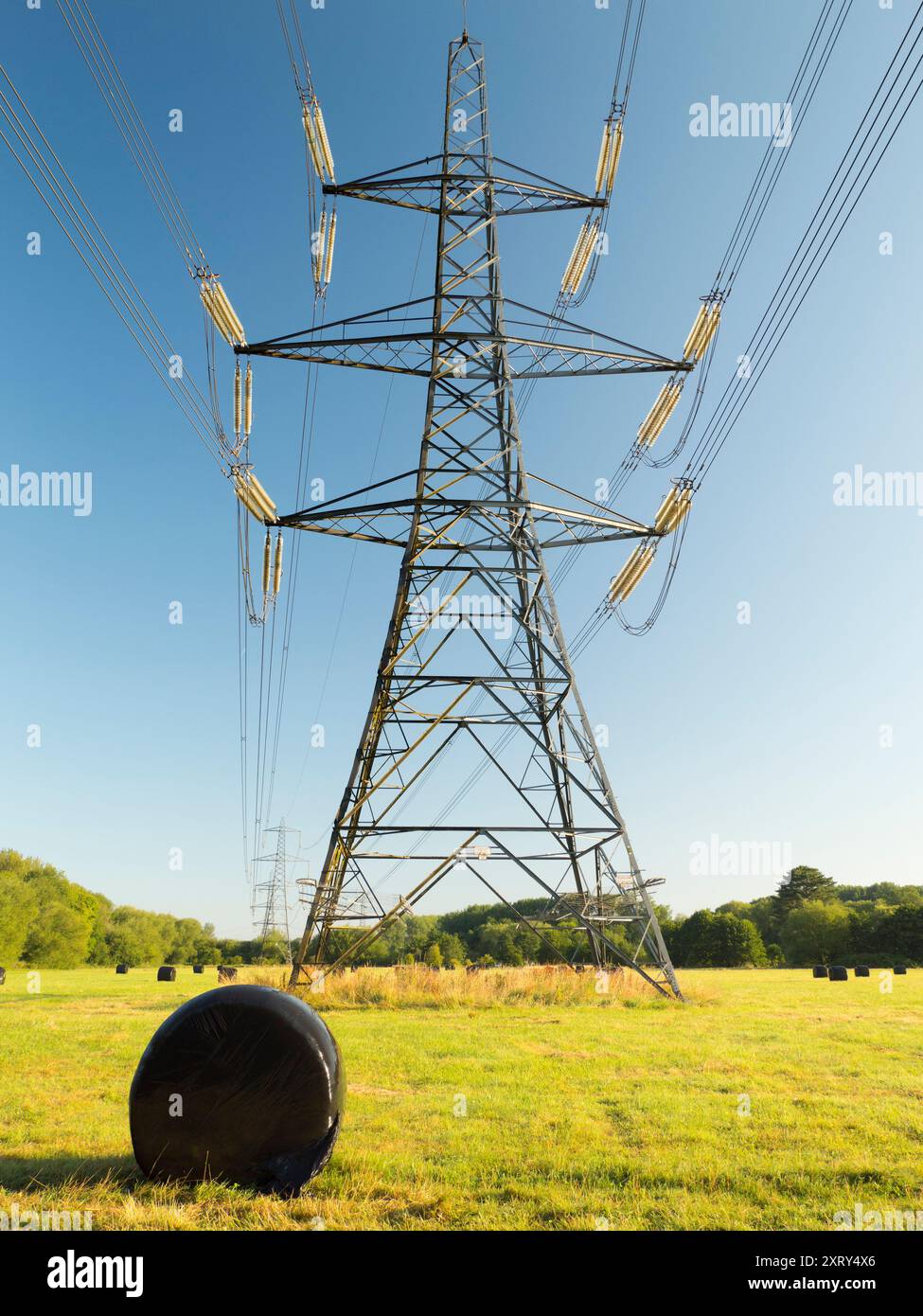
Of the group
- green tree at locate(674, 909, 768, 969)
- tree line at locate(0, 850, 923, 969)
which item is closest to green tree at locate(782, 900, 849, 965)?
tree line at locate(0, 850, 923, 969)

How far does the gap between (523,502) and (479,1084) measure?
11.3 meters

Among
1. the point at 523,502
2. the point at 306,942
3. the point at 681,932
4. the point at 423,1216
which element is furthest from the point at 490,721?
the point at 681,932

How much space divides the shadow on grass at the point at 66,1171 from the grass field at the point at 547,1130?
0.08 ft

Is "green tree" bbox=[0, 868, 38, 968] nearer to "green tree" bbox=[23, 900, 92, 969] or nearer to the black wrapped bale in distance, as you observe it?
"green tree" bbox=[23, 900, 92, 969]

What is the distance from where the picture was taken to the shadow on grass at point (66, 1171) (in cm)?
564

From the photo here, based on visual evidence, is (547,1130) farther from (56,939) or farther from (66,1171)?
(56,939)

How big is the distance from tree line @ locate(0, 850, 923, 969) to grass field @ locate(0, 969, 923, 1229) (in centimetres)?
2882

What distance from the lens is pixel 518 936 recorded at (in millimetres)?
71938

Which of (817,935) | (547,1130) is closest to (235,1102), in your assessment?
(547,1130)

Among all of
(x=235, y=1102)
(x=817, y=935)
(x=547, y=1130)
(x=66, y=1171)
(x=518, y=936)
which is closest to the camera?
(x=235, y=1102)

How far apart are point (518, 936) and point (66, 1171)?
6983 cm

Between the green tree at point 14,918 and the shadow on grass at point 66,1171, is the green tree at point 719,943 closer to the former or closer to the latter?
the green tree at point 14,918

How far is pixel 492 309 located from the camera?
18406mm

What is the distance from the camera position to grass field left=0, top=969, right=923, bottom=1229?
5109 millimetres
